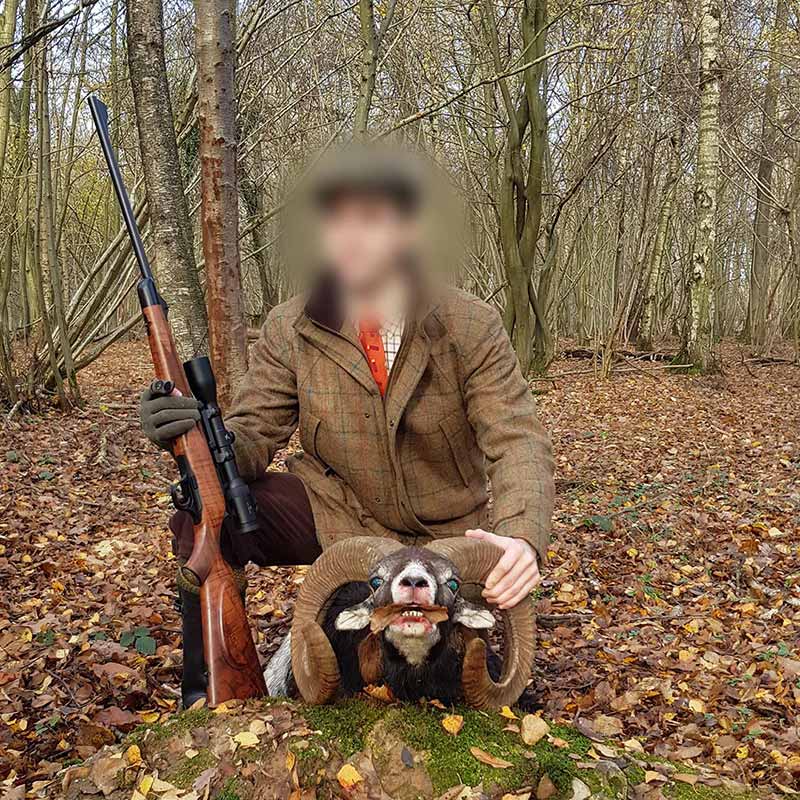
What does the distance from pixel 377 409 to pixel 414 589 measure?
0.90 m

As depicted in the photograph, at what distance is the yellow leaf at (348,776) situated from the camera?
257cm

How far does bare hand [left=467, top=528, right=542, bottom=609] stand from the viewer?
259 cm

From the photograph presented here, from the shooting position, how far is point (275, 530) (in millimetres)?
3305

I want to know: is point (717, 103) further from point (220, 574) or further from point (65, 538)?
point (220, 574)

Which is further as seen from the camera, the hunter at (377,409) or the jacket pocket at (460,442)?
the jacket pocket at (460,442)

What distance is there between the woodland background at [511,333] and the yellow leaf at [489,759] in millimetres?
1163

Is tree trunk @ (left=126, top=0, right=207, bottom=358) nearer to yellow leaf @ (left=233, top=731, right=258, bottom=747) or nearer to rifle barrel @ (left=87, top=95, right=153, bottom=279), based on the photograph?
rifle barrel @ (left=87, top=95, right=153, bottom=279)

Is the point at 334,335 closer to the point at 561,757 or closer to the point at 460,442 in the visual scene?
the point at 460,442

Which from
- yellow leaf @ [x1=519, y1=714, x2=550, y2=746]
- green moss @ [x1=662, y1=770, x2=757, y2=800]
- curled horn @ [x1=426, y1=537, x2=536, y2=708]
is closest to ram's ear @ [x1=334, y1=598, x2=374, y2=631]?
curled horn @ [x1=426, y1=537, x2=536, y2=708]

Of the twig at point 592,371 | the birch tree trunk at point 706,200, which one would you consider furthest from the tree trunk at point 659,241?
the twig at point 592,371

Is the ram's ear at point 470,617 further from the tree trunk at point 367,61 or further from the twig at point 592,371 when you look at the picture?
the twig at point 592,371

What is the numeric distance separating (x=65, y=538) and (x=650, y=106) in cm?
1470

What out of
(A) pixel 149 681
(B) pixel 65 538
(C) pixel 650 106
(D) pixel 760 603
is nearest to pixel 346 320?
(A) pixel 149 681

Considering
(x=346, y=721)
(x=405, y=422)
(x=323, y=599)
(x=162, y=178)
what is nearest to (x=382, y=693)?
(x=346, y=721)
